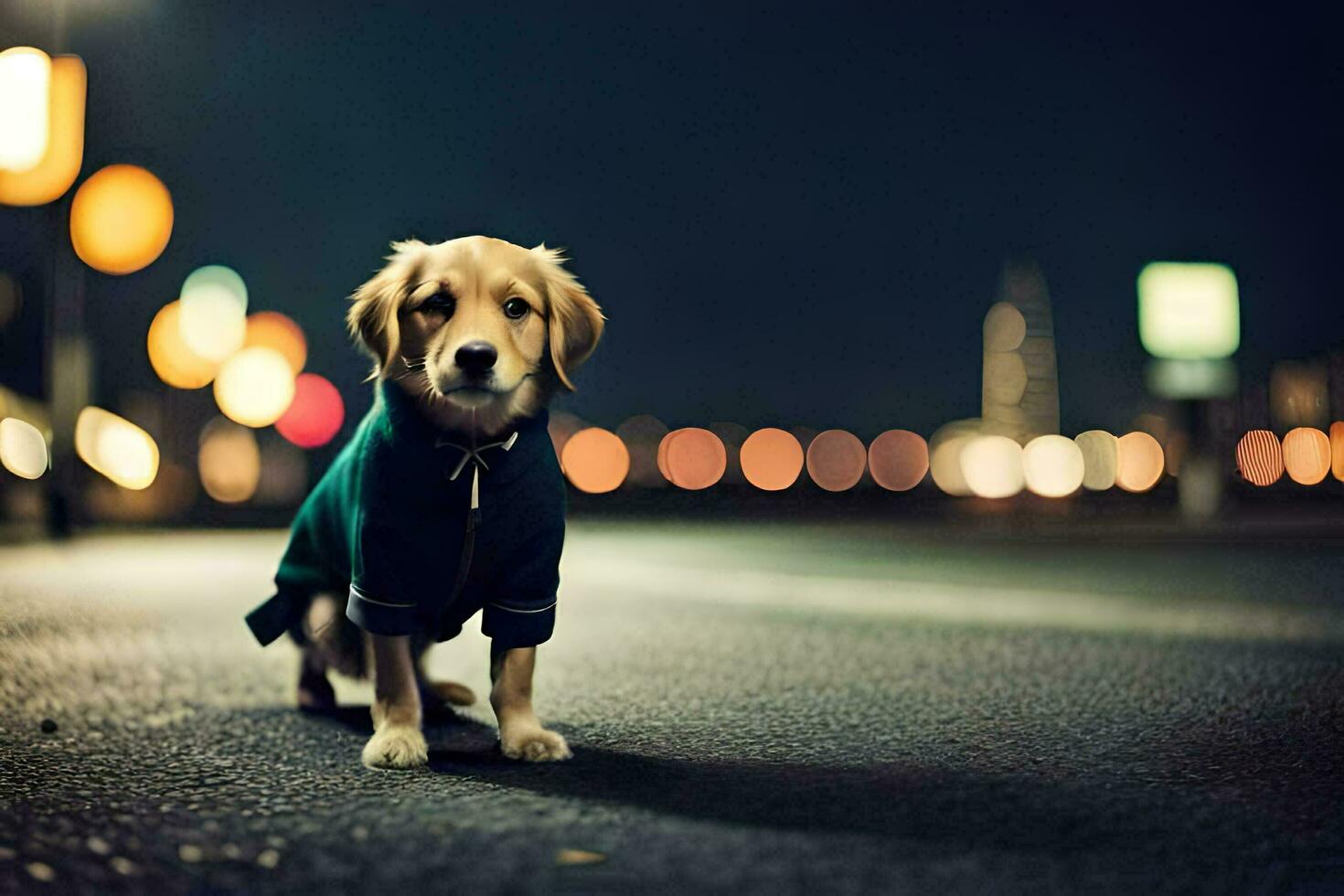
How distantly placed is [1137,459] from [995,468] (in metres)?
88.7

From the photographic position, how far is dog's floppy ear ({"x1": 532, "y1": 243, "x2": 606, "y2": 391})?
15.5ft

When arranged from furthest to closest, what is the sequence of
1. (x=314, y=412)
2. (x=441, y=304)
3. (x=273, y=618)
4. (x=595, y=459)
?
(x=595, y=459) < (x=314, y=412) < (x=273, y=618) < (x=441, y=304)

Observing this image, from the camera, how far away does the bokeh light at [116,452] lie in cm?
3878

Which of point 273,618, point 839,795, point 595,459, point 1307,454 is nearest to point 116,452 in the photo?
point 273,618

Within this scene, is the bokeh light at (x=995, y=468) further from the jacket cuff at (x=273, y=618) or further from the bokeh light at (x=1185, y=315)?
the jacket cuff at (x=273, y=618)

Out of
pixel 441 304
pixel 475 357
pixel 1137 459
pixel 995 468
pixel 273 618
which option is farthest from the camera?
pixel 1137 459

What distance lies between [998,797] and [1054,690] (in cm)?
239

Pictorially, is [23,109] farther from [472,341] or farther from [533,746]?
[533,746]

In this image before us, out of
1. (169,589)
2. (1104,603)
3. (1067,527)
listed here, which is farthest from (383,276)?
(1067,527)

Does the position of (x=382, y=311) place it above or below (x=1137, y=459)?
below

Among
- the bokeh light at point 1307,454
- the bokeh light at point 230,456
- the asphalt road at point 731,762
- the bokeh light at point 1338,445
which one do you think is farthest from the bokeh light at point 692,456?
the asphalt road at point 731,762

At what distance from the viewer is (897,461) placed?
608ft

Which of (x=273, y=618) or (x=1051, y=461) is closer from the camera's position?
(x=273, y=618)

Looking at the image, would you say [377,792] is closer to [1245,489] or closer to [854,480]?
[1245,489]
